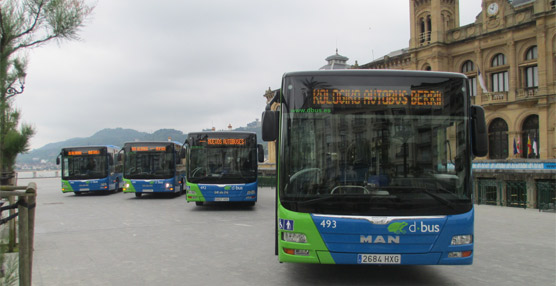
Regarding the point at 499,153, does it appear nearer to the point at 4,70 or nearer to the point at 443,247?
the point at 443,247

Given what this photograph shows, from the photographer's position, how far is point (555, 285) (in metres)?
6.27

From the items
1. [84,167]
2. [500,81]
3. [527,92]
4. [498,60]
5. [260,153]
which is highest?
[498,60]

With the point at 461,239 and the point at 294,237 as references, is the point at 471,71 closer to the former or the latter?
the point at 461,239

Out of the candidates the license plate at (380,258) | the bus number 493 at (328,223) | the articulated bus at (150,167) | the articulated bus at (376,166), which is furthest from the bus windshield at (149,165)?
the license plate at (380,258)

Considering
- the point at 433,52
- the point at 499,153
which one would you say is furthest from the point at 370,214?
the point at 433,52

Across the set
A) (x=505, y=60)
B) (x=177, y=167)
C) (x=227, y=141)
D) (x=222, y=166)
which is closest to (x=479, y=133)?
(x=222, y=166)

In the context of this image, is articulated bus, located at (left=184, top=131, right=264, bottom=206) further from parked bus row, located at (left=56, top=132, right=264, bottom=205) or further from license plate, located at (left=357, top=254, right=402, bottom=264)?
license plate, located at (left=357, top=254, right=402, bottom=264)

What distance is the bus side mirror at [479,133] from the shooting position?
239 inches

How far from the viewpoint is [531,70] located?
3541cm

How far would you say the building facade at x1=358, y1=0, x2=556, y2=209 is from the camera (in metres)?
32.9

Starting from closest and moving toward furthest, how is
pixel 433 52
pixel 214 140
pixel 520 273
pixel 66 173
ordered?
pixel 520 273, pixel 214 140, pixel 66 173, pixel 433 52

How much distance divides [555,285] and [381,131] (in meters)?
3.19

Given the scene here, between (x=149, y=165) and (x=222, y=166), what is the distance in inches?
294

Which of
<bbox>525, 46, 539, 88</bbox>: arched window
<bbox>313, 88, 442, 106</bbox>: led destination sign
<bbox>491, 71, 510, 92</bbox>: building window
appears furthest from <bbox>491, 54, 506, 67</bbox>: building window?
<bbox>313, 88, 442, 106</bbox>: led destination sign
